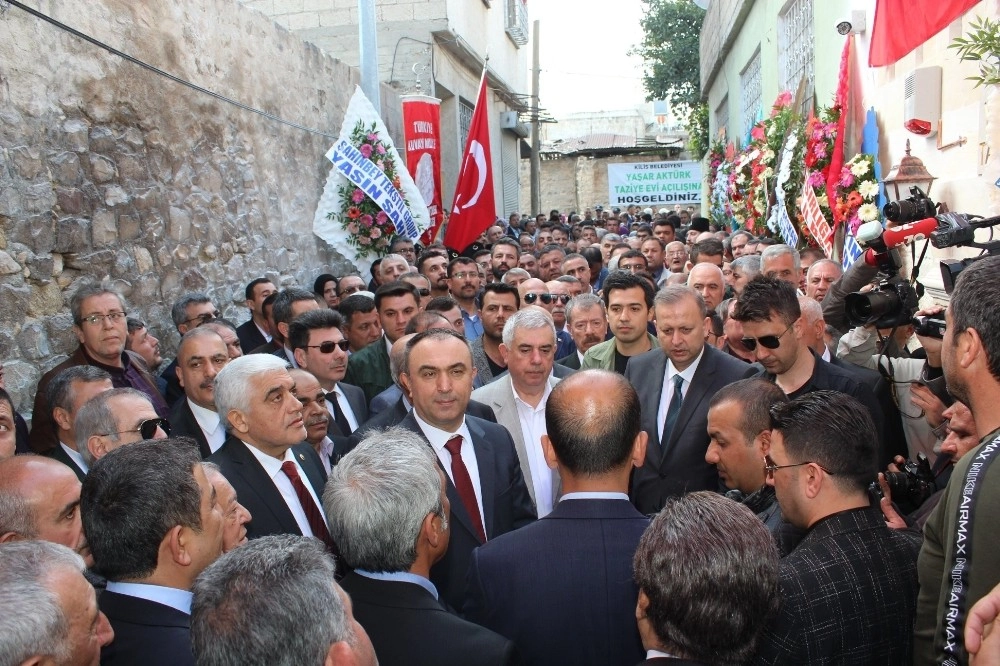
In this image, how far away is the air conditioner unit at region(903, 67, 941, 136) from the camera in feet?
19.9

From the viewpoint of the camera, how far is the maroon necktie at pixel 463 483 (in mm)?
3639

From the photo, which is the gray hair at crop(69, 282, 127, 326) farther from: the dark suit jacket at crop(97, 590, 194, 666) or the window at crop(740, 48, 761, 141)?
the window at crop(740, 48, 761, 141)

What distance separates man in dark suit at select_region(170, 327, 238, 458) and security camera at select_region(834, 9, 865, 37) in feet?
22.2

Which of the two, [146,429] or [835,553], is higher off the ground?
[146,429]

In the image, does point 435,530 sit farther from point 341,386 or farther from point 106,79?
point 106,79

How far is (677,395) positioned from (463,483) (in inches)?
58.7

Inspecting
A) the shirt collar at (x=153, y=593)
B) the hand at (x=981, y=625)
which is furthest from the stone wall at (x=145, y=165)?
the hand at (x=981, y=625)

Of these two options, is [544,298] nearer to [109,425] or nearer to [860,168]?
[860,168]

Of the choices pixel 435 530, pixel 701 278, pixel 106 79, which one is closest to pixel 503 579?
pixel 435 530

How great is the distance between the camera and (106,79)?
239 inches

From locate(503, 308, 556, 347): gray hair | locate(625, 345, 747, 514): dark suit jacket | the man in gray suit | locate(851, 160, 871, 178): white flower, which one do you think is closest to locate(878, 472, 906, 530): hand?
locate(625, 345, 747, 514): dark suit jacket

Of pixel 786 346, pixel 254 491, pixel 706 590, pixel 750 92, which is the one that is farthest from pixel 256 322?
pixel 750 92

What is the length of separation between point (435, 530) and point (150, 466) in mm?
888

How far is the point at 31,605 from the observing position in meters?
1.91
